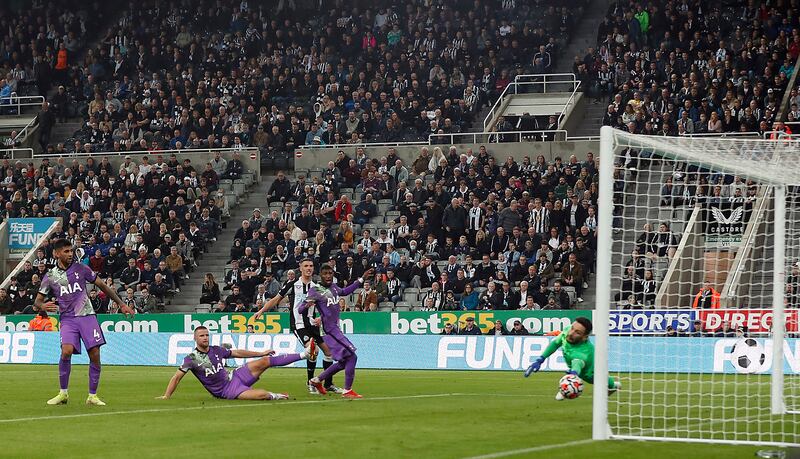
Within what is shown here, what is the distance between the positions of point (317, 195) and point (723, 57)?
12050 millimetres

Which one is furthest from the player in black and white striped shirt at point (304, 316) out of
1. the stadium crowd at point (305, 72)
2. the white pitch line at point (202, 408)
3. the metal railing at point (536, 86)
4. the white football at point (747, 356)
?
the metal railing at point (536, 86)

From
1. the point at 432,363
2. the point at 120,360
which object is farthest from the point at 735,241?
the point at 120,360

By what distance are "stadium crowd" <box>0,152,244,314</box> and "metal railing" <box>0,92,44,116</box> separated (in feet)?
14.8

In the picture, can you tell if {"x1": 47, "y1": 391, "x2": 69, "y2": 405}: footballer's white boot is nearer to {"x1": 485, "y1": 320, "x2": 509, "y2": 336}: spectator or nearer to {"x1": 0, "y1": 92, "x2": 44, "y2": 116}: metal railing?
{"x1": 485, "y1": 320, "x2": 509, "y2": 336}: spectator

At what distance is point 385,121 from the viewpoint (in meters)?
38.5

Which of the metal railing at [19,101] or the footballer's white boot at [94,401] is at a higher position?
the metal railing at [19,101]

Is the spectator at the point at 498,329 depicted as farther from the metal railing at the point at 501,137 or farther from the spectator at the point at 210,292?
the spectator at the point at 210,292

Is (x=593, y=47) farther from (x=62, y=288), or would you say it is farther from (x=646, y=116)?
(x=62, y=288)

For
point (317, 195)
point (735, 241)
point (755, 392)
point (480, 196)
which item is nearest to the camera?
point (755, 392)

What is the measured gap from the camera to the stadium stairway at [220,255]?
3519 centimetres

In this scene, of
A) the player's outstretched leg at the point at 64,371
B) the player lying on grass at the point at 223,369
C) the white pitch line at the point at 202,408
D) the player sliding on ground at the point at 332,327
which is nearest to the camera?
the white pitch line at the point at 202,408

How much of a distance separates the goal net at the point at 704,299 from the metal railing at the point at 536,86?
6.36m

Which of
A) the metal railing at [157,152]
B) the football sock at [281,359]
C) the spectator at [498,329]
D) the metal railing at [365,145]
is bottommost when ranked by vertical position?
the spectator at [498,329]

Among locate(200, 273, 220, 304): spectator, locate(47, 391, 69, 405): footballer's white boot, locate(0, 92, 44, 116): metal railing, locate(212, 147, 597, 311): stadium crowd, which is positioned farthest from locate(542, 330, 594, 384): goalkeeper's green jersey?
locate(0, 92, 44, 116): metal railing
